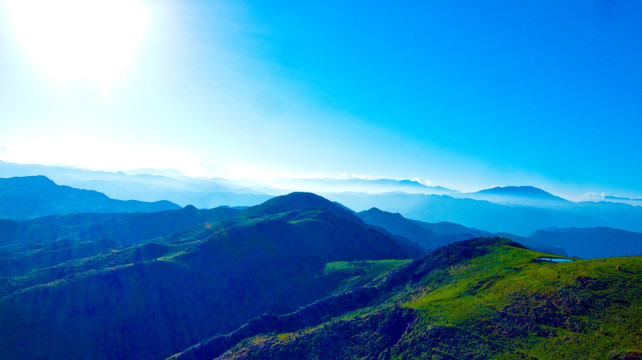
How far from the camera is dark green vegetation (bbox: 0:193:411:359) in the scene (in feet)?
215

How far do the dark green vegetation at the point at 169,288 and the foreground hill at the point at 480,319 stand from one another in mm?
25216

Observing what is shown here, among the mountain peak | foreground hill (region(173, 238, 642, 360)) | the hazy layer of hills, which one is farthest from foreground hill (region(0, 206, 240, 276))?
foreground hill (region(173, 238, 642, 360))

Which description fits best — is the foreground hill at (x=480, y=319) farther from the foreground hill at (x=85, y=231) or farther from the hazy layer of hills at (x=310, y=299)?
the foreground hill at (x=85, y=231)

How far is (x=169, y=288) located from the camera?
81188 millimetres

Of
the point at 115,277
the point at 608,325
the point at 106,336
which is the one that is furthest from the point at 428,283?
the point at 115,277

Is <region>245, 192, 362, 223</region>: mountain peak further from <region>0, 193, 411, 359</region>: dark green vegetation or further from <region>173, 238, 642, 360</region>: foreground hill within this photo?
<region>173, 238, 642, 360</region>: foreground hill

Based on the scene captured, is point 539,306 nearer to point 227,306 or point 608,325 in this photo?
point 608,325

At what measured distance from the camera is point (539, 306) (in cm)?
3334

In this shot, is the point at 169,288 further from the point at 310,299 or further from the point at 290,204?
the point at 290,204

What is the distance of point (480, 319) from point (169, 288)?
74.6m

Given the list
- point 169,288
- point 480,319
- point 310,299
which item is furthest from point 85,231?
point 480,319

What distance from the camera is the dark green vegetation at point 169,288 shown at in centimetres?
6550

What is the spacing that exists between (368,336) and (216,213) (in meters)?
160

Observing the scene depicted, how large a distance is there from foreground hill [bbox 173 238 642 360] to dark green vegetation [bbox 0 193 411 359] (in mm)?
25216
